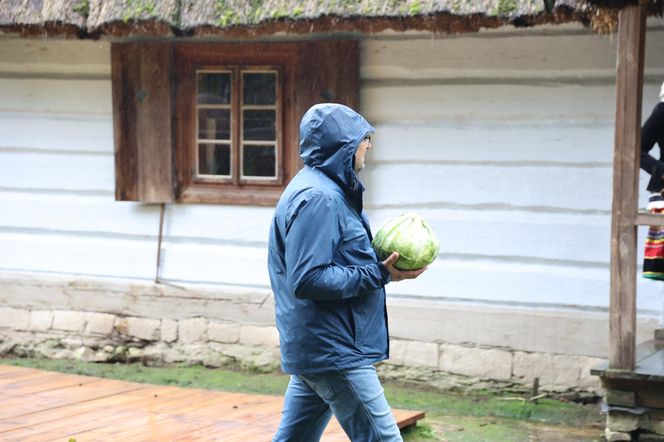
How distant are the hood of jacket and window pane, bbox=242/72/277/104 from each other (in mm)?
4131

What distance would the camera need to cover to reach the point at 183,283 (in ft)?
29.3

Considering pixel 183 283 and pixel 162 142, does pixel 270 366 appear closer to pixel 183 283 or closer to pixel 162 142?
pixel 183 283

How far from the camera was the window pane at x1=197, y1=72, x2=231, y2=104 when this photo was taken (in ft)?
28.3

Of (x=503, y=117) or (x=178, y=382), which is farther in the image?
(x=178, y=382)

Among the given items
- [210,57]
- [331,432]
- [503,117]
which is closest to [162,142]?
[210,57]

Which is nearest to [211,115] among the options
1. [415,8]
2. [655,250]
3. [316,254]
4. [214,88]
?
[214,88]

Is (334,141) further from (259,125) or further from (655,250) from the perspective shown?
(259,125)

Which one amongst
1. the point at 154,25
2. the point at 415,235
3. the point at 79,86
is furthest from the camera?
the point at 79,86

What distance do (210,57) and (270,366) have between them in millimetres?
2402

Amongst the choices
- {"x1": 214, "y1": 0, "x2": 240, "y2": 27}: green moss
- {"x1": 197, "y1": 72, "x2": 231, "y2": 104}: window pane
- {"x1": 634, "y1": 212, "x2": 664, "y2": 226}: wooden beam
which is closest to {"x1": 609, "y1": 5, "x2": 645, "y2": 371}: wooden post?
{"x1": 634, "y1": 212, "x2": 664, "y2": 226}: wooden beam

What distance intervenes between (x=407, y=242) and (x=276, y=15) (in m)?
3.51

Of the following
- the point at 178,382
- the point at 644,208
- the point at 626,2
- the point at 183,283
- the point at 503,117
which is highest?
the point at 626,2

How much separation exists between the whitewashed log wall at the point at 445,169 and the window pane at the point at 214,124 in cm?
55

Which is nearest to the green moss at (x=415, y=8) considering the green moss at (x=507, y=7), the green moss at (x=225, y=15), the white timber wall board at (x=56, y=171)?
the green moss at (x=507, y=7)
